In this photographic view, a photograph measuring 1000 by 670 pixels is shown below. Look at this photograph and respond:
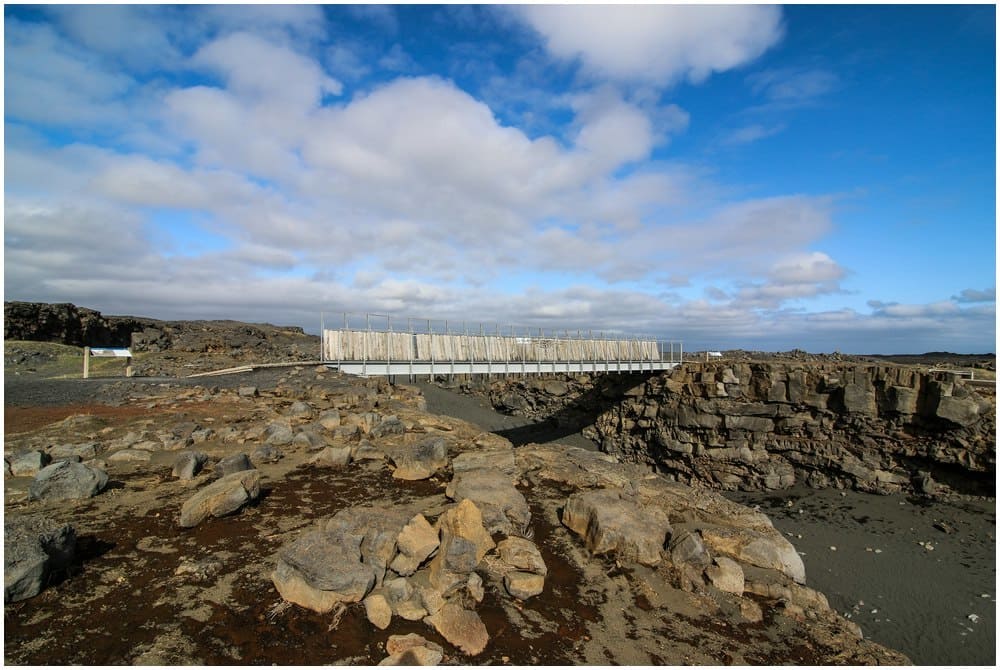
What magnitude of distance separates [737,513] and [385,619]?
7.26 m

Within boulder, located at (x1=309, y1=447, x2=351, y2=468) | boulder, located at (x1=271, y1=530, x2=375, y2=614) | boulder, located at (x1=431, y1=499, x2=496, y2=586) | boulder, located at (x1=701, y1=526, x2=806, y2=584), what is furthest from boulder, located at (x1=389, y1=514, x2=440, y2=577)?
boulder, located at (x1=309, y1=447, x2=351, y2=468)

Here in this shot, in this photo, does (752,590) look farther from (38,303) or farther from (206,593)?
(38,303)

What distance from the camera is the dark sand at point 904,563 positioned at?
1407cm

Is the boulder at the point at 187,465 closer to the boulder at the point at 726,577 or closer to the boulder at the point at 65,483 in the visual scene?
the boulder at the point at 65,483

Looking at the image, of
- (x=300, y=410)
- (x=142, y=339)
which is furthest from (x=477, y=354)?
(x=142, y=339)

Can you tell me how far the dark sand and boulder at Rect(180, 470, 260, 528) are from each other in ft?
57.2

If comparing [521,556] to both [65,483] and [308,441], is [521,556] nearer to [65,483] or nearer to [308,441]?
[308,441]

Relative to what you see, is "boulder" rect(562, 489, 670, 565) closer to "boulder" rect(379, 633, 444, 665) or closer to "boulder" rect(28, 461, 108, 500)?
"boulder" rect(379, 633, 444, 665)

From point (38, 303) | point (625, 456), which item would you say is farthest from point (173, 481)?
point (38, 303)

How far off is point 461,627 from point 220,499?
15.9 feet

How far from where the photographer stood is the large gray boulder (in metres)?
5.06

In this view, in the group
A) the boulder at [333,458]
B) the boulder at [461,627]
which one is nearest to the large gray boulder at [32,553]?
the boulder at [461,627]

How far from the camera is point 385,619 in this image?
512 centimetres

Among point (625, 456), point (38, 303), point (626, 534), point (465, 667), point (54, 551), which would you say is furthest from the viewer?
point (38, 303)
